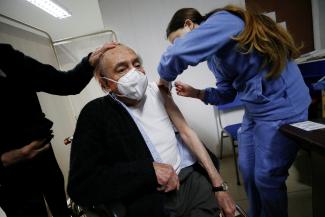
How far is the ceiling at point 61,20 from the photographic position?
9.10 ft

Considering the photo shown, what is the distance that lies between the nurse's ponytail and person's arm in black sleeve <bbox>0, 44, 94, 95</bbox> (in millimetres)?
844

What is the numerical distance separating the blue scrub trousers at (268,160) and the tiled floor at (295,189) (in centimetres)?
47

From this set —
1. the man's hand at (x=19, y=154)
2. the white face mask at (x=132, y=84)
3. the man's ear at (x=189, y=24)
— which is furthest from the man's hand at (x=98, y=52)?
the man's hand at (x=19, y=154)

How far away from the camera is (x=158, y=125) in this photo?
3.57 ft

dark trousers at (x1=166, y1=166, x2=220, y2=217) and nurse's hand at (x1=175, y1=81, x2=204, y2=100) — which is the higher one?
nurse's hand at (x1=175, y1=81, x2=204, y2=100)

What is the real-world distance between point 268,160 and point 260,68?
49 cm

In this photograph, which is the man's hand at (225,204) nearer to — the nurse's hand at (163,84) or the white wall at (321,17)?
the nurse's hand at (163,84)

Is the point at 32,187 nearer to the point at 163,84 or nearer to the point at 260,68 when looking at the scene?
the point at 163,84

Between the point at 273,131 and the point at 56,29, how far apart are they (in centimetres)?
395

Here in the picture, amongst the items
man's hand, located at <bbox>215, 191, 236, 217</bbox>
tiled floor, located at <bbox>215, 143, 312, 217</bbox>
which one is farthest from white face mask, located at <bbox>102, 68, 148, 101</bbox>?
tiled floor, located at <bbox>215, 143, 312, 217</bbox>

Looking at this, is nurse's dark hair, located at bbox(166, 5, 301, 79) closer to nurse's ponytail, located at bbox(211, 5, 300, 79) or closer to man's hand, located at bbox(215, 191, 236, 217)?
nurse's ponytail, located at bbox(211, 5, 300, 79)

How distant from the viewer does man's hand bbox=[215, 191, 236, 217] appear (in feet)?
3.23

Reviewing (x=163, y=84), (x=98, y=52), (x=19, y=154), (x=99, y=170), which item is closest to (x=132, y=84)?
(x=163, y=84)

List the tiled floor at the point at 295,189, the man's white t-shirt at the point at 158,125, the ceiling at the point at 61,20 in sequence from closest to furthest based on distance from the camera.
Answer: the man's white t-shirt at the point at 158,125
the tiled floor at the point at 295,189
the ceiling at the point at 61,20
